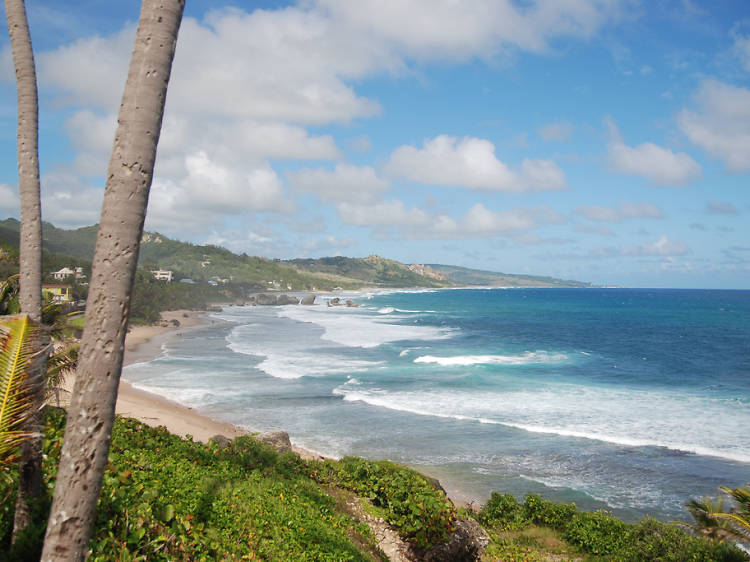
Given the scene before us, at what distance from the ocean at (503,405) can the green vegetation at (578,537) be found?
2411 millimetres

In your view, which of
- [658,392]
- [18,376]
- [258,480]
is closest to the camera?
[18,376]

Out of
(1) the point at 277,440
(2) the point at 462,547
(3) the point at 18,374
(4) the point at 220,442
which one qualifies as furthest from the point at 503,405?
(3) the point at 18,374

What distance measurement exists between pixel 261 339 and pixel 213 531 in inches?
1729

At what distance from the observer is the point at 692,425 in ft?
75.6

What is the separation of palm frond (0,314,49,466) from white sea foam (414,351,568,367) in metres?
33.6

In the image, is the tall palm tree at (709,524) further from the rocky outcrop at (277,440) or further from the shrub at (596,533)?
the rocky outcrop at (277,440)

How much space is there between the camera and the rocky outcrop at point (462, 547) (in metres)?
8.95

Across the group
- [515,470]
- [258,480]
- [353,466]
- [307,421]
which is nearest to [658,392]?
[515,470]

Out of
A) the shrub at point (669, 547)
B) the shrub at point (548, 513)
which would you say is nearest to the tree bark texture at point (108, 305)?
the shrub at point (669, 547)

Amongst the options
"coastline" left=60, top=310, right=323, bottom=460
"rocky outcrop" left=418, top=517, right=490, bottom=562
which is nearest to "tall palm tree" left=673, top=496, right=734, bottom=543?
"rocky outcrop" left=418, top=517, right=490, bottom=562

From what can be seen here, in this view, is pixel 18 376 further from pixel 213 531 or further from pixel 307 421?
pixel 307 421

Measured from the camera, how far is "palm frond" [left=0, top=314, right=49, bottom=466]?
3.57 metres

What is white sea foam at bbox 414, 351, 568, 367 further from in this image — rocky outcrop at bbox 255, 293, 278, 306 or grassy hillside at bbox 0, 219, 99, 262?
grassy hillside at bbox 0, 219, 99, 262

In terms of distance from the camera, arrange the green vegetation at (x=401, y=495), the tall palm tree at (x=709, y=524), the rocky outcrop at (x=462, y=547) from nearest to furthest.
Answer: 1. the rocky outcrop at (x=462, y=547)
2. the green vegetation at (x=401, y=495)
3. the tall palm tree at (x=709, y=524)
